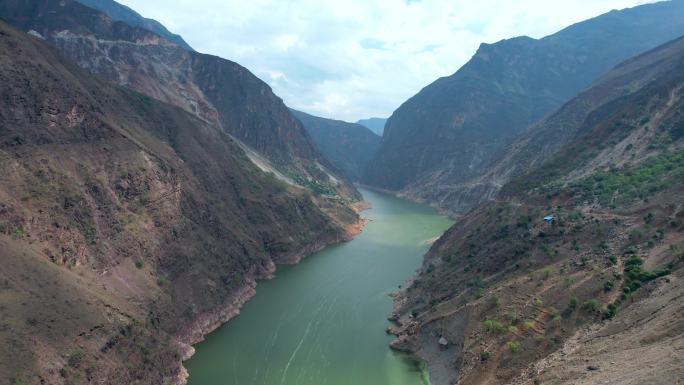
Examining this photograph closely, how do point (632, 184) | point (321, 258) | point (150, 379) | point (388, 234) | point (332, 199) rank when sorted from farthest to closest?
point (332, 199), point (388, 234), point (321, 258), point (632, 184), point (150, 379)

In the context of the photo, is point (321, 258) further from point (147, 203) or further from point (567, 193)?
point (567, 193)

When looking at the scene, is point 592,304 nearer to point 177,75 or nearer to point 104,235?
point 104,235

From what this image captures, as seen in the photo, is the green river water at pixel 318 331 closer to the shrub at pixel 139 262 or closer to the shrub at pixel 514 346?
the shrub at pixel 514 346

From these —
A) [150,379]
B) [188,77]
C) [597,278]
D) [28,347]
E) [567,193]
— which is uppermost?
[188,77]

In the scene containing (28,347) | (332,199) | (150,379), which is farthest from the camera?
(332,199)

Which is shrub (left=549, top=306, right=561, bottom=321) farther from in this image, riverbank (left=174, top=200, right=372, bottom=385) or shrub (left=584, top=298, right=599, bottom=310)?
riverbank (left=174, top=200, right=372, bottom=385)

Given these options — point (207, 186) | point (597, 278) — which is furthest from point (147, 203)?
point (597, 278)

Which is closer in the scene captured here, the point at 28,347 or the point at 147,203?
the point at 28,347
